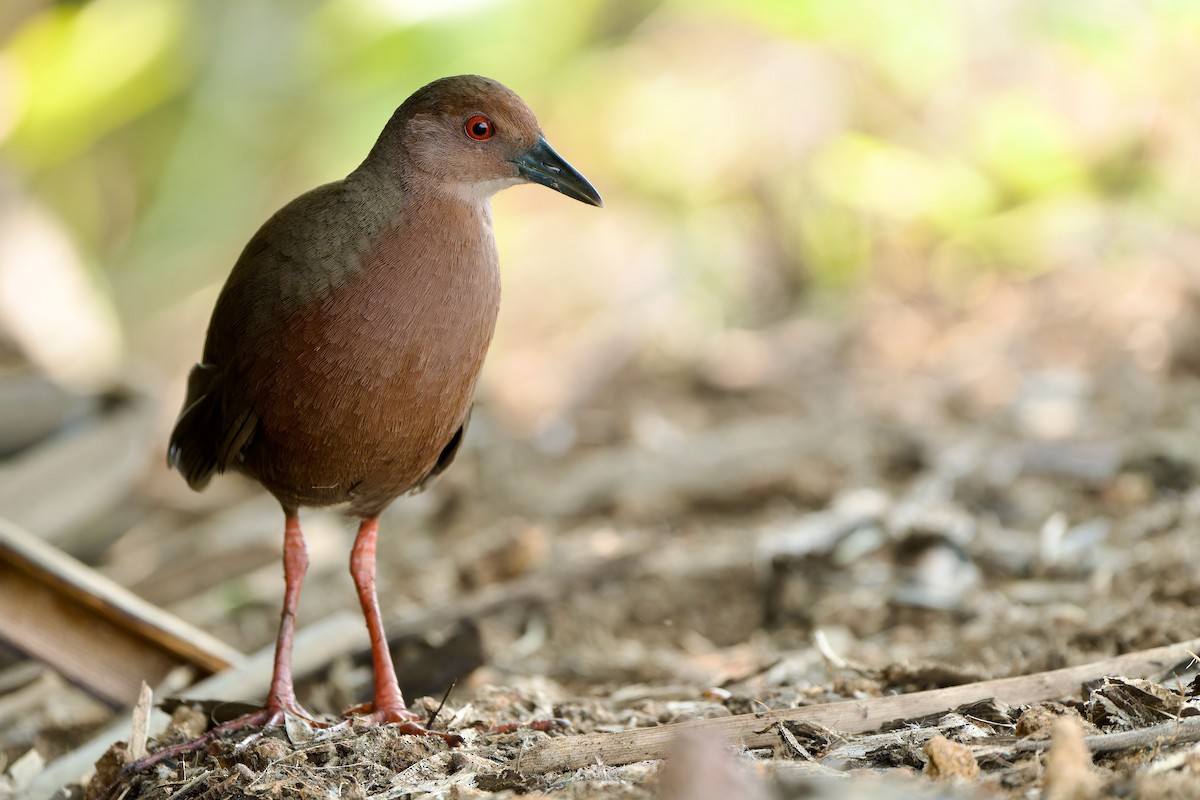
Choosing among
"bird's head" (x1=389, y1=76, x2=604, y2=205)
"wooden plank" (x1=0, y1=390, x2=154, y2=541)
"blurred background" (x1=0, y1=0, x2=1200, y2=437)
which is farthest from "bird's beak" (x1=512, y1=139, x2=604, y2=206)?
"blurred background" (x1=0, y1=0, x2=1200, y2=437)

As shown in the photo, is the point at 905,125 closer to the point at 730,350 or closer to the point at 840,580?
the point at 730,350

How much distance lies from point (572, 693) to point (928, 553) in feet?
5.38

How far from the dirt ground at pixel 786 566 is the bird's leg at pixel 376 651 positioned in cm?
9

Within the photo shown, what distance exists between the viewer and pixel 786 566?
4727 millimetres

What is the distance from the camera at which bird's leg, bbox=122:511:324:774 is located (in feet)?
9.88

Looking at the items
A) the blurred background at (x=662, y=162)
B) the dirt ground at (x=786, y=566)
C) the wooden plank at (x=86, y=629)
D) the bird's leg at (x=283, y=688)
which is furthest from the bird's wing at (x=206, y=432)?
the blurred background at (x=662, y=162)

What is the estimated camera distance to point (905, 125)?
8984 mm

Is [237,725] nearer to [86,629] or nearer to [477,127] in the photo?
[86,629]

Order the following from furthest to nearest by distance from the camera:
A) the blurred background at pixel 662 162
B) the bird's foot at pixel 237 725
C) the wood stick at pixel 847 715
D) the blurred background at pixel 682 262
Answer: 1. the blurred background at pixel 662 162
2. the blurred background at pixel 682 262
3. the bird's foot at pixel 237 725
4. the wood stick at pixel 847 715

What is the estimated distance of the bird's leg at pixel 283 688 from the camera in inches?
119

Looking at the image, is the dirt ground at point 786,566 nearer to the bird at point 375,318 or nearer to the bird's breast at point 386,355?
the bird at point 375,318

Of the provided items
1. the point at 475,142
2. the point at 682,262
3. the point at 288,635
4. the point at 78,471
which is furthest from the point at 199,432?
the point at 682,262

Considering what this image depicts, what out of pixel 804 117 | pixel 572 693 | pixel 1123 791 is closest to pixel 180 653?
pixel 572 693

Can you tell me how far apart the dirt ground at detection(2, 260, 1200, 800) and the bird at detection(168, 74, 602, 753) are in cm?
51
